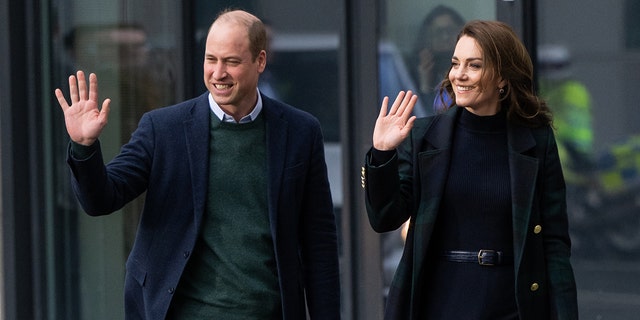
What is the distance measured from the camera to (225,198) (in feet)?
13.1

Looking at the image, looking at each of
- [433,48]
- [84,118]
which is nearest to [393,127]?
[84,118]

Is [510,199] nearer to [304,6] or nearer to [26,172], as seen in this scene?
[304,6]

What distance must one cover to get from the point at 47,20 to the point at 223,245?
3.54 metres

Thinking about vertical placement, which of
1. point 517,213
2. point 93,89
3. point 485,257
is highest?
point 93,89

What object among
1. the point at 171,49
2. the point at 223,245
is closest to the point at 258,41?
the point at 223,245

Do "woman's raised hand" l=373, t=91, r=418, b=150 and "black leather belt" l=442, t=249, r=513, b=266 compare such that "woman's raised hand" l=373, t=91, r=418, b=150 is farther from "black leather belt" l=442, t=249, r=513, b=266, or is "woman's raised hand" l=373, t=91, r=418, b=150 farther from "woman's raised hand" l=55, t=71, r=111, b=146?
"woman's raised hand" l=55, t=71, r=111, b=146

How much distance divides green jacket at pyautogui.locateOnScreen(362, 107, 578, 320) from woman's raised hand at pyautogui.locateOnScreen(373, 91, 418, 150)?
0.08 metres

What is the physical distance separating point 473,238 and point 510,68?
1.89 feet

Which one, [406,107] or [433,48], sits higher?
[433,48]

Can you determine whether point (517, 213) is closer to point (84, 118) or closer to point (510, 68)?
point (510, 68)

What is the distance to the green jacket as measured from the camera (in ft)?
12.7

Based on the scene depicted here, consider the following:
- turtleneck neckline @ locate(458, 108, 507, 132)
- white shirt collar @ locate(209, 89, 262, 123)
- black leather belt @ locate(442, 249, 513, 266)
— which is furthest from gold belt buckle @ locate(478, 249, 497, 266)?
white shirt collar @ locate(209, 89, 262, 123)

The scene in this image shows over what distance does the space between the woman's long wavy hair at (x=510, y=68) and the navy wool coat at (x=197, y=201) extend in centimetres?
56

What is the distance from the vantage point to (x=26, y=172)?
7.01 meters
